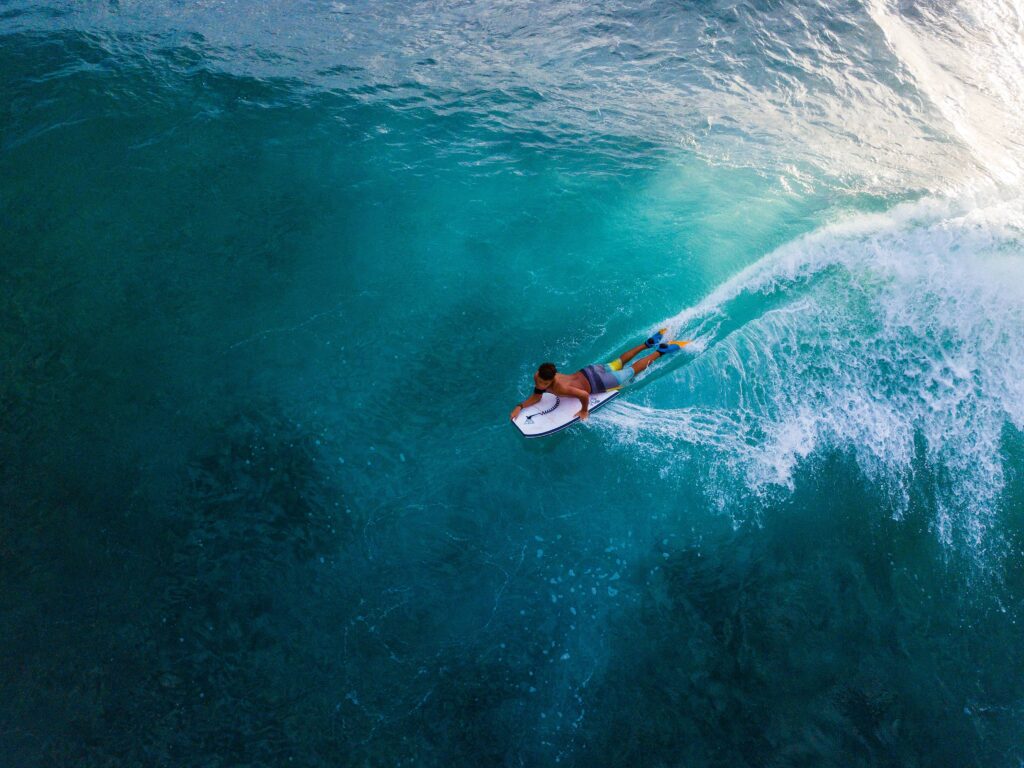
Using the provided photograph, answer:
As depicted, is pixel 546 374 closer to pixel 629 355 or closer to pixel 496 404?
pixel 496 404

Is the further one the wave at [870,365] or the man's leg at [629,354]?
the man's leg at [629,354]

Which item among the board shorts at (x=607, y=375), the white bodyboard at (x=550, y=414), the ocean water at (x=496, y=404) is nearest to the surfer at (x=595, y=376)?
the board shorts at (x=607, y=375)

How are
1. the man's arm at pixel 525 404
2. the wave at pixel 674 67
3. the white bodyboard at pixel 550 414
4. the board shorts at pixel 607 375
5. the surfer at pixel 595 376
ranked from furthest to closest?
the wave at pixel 674 67
the board shorts at pixel 607 375
the white bodyboard at pixel 550 414
the man's arm at pixel 525 404
the surfer at pixel 595 376

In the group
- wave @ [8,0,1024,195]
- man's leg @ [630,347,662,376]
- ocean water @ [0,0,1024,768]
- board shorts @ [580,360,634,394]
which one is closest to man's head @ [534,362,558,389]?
board shorts @ [580,360,634,394]

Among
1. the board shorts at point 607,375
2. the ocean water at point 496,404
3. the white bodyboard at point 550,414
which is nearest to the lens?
the ocean water at point 496,404

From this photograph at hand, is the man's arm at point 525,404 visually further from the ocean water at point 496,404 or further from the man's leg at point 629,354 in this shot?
the man's leg at point 629,354

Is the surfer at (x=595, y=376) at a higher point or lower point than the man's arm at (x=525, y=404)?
higher

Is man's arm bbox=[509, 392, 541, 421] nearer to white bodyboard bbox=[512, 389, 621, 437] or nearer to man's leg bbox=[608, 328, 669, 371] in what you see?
white bodyboard bbox=[512, 389, 621, 437]
